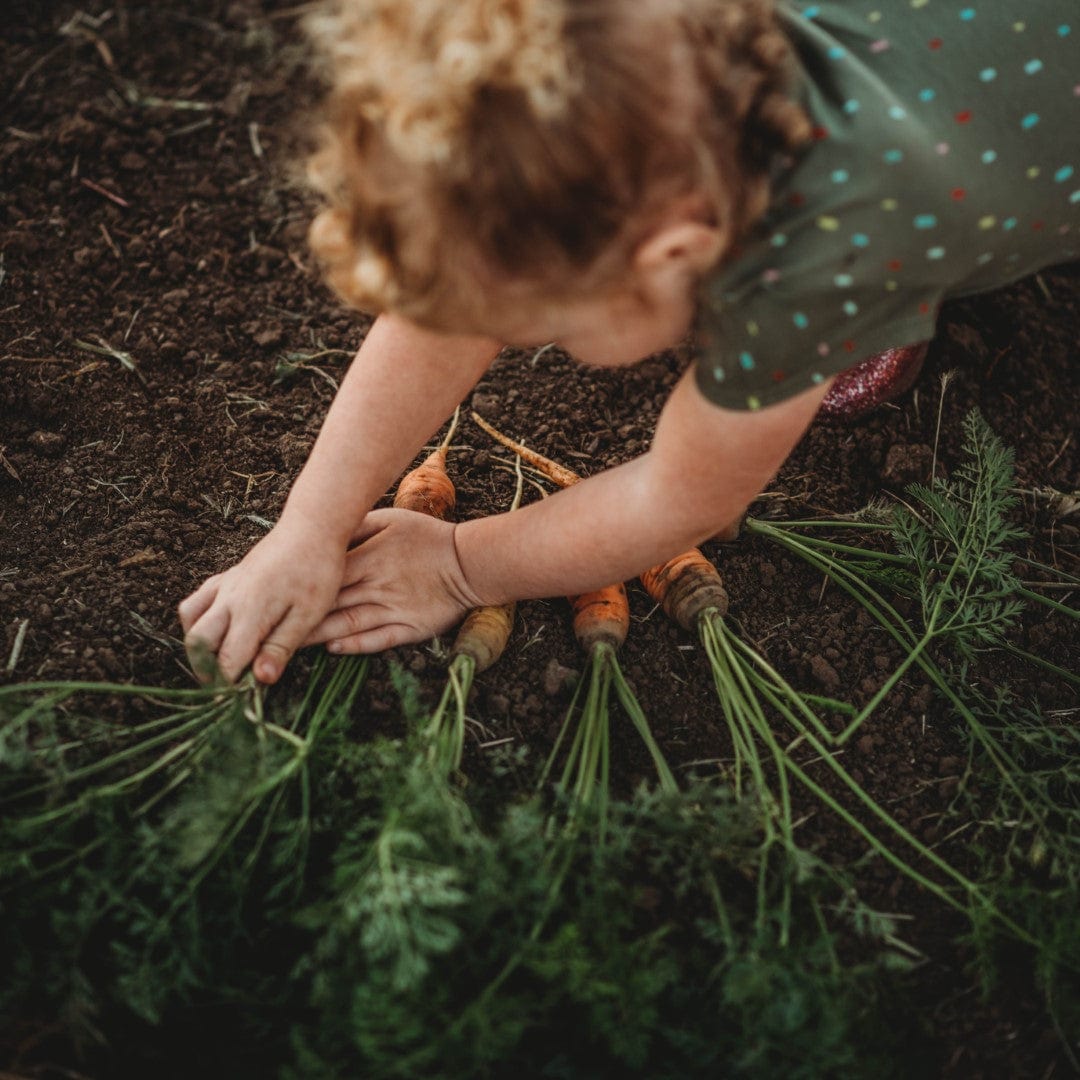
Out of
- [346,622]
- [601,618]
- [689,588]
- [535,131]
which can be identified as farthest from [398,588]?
[535,131]

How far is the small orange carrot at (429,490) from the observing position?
1.74 m

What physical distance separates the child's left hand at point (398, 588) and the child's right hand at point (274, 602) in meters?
0.05

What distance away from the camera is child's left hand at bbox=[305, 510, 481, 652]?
1.60m

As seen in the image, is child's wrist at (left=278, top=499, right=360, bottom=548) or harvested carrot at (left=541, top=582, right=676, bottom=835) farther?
child's wrist at (left=278, top=499, right=360, bottom=548)

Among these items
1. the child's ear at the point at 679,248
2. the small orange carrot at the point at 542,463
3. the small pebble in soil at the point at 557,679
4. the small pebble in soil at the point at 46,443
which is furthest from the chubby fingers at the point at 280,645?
the child's ear at the point at 679,248

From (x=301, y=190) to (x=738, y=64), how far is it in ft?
4.45

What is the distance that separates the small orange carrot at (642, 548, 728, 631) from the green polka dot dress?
1.57 feet

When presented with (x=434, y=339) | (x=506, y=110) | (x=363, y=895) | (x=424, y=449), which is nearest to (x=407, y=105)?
(x=506, y=110)

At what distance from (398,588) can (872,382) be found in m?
0.97

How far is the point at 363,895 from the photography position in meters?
1.14

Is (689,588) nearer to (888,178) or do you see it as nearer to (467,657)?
(467,657)

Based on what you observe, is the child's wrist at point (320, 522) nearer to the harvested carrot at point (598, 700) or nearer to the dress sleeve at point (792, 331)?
the harvested carrot at point (598, 700)

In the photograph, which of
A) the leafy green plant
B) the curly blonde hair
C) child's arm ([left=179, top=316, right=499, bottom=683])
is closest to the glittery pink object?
the leafy green plant

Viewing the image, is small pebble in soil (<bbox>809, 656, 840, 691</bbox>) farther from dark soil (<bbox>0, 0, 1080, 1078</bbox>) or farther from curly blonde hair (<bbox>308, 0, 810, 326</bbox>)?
curly blonde hair (<bbox>308, 0, 810, 326</bbox>)
